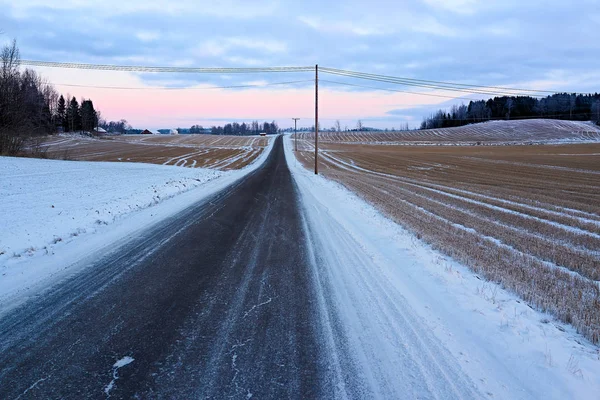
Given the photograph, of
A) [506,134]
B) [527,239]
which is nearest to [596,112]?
[506,134]

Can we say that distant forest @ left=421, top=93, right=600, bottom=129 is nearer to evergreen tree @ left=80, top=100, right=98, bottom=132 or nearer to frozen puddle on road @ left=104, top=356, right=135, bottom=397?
evergreen tree @ left=80, top=100, right=98, bottom=132

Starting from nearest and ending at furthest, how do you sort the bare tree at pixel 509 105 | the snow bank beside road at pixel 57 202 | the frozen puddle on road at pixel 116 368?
the frozen puddle on road at pixel 116 368
the snow bank beside road at pixel 57 202
the bare tree at pixel 509 105

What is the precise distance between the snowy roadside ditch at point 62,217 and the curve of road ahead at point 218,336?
0.71 m

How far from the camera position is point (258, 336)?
154 inches

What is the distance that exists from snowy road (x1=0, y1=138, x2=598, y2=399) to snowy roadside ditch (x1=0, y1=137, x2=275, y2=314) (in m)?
0.70

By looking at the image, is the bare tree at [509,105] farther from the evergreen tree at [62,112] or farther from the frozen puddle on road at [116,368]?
the frozen puddle on road at [116,368]

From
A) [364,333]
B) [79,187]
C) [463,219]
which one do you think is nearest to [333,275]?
[364,333]

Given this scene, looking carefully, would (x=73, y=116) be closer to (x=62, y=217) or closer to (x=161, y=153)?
(x=161, y=153)

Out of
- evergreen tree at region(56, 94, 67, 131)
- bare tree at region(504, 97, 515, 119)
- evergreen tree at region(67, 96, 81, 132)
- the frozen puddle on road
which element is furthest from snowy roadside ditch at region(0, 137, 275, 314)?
bare tree at region(504, 97, 515, 119)

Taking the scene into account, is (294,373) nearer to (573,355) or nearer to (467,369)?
(467,369)

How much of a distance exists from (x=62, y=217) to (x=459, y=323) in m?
10.2

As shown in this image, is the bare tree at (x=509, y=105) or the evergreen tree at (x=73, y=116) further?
the bare tree at (x=509, y=105)

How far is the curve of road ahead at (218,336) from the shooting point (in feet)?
10.1

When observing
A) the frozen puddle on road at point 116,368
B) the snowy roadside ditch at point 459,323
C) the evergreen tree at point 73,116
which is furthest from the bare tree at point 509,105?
the frozen puddle on road at point 116,368
